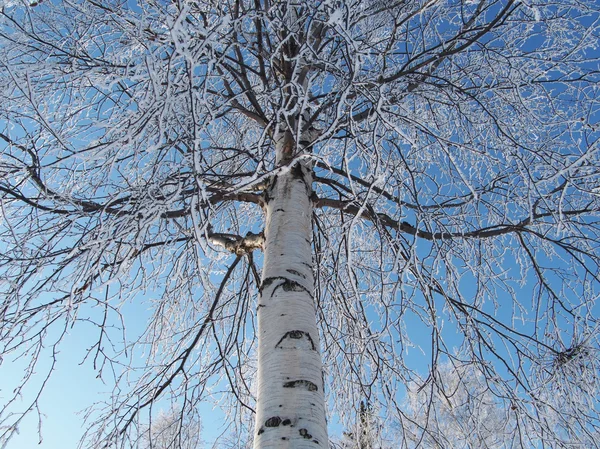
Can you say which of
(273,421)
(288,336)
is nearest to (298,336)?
(288,336)

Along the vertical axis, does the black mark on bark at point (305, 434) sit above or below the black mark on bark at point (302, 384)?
below

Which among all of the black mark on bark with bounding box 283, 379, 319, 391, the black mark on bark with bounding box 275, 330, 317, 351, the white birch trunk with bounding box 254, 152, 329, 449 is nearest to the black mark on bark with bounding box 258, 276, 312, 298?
the white birch trunk with bounding box 254, 152, 329, 449

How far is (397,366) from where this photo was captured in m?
2.64

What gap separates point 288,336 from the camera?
1755 millimetres

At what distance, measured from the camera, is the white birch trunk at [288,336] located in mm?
→ 1514

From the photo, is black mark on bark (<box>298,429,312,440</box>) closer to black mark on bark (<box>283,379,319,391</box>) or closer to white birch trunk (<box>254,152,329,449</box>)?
white birch trunk (<box>254,152,329,449</box>)

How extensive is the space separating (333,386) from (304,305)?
5.83 ft

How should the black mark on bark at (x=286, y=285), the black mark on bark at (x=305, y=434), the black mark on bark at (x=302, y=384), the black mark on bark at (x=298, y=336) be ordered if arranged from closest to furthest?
the black mark on bark at (x=305, y=434)
the black mark on bark at (x=302, y=384)
the black mark on bark at (x=298, y=336)
the black mark on bark at (x=286, y=285)

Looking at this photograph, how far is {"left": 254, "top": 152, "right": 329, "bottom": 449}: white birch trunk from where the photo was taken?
151 centimetres

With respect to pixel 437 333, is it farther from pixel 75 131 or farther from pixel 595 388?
pixel 75 131

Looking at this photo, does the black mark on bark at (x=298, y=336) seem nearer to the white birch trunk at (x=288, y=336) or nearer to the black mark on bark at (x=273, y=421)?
the white birch trunk at (x=288, y=336)

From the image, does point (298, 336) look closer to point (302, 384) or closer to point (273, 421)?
point (302, 384)

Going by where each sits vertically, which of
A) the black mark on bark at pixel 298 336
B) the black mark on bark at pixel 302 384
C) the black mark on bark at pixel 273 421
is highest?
the black mark on bark at pixel 298 336

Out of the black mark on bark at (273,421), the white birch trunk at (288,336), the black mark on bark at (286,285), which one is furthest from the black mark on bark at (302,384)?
the black mark on bark at (286,285)
